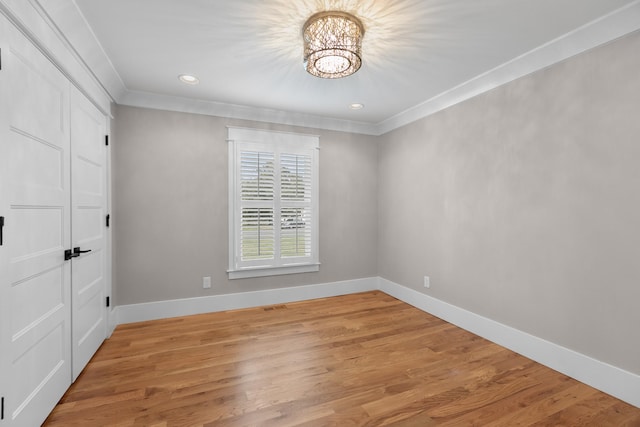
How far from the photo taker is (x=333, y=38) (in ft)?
6.46

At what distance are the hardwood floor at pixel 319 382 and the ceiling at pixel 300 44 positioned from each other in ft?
7.96

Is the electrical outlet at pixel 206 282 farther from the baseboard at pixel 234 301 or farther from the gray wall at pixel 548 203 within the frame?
the gray wall at pixel 548 203

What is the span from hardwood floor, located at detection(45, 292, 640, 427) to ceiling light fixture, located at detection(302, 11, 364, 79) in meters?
2.36

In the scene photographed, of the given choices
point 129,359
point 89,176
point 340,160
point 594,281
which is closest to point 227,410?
point 129,359

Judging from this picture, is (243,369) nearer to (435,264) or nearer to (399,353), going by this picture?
(399,353)

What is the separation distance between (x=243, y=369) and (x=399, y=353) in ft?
4.37

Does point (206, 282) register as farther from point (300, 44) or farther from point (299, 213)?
point (300, 44)

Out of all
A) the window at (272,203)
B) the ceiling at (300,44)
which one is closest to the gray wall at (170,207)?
the window at (272,203)

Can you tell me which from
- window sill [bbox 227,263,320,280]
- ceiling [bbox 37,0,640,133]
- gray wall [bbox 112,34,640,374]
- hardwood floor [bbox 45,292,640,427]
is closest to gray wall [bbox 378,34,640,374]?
gray wall [bbox 112,34,640,374]

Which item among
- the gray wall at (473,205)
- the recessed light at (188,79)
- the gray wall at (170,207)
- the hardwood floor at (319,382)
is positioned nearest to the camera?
the hardwood floor at (319,382)

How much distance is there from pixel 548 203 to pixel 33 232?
354cm

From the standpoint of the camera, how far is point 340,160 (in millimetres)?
4281

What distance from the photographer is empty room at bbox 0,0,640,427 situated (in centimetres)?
179

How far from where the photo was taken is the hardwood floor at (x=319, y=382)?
5.87 ft
